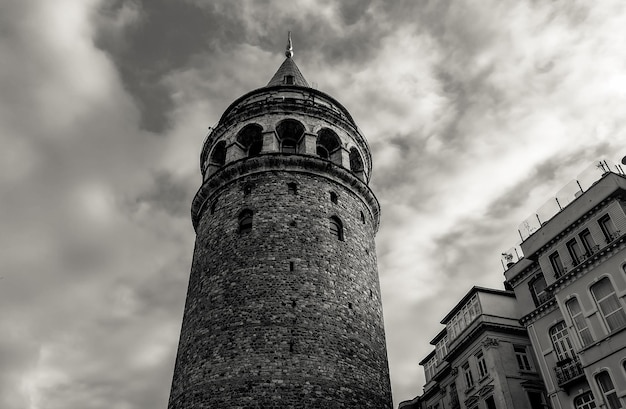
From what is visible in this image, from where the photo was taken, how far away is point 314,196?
76.2ft

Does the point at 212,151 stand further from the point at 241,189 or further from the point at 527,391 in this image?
the point at 527,391

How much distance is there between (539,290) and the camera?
20469 millimetres

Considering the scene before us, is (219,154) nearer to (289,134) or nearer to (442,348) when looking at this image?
(289,134)

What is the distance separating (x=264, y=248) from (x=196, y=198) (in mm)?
6244

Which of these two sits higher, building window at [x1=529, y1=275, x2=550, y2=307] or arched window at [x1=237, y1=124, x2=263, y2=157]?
arched window at [x1=237, y1=124, x2=263, y2=157]

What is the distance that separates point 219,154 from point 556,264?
54.8ft

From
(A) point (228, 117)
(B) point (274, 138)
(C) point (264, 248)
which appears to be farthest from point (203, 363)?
(A) point (228, 117)

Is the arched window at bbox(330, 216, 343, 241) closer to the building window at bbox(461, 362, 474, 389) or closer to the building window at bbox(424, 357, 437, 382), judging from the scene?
the building window at bbox(461, 362, 474, 389)

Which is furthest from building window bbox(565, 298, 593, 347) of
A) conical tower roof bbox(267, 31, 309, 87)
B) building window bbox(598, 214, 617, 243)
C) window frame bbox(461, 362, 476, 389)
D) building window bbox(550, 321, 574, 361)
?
conical tower roof bbox(267, 31, 309, 87)

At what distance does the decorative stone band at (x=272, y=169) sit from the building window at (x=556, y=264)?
9.38 meters

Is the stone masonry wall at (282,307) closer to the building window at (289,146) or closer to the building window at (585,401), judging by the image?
the building window at (289,146)

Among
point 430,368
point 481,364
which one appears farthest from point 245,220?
point 430,368

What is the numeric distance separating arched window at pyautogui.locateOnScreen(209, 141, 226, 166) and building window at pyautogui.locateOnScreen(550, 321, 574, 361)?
55.8ft

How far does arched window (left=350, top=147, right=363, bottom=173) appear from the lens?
27.4 meters
